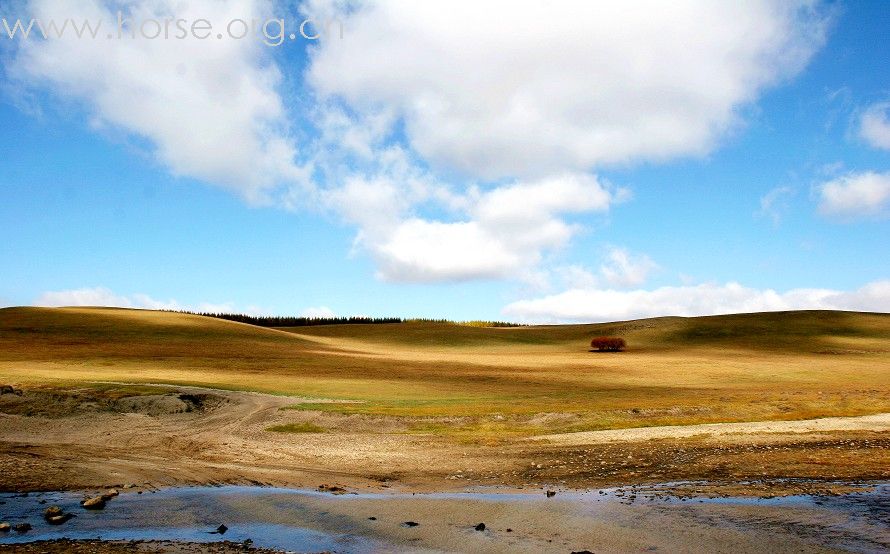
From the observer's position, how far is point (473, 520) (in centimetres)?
1297

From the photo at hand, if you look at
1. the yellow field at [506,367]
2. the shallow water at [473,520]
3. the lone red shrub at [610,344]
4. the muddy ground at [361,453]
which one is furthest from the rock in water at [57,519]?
the lone red shrub at [610,344]

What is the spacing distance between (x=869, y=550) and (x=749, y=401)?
26.2 metres

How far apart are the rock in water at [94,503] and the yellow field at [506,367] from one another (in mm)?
15207

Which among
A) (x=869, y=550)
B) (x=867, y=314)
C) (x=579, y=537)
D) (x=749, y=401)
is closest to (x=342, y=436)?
(x=579, y=537)

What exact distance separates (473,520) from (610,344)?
74.0 meters

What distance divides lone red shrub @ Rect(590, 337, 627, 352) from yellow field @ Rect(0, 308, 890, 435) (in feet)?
8.99

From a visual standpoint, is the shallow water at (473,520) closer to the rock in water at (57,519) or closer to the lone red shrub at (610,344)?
the rock in water at (57,519)

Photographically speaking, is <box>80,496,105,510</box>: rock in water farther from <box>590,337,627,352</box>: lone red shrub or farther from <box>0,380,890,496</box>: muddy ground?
<box>590,337,627,352</box>: lone red shrub

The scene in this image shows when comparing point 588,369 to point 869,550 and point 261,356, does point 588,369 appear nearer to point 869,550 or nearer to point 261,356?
point 261,356

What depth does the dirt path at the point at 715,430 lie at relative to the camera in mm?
24375

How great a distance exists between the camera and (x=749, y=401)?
1389 inches

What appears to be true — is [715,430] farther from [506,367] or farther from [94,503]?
[506,367]

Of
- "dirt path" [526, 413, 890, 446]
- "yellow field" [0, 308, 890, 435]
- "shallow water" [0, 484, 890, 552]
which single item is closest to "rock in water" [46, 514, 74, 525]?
"shallow water" [0, 484, 890, 552]

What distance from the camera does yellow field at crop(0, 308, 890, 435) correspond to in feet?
105
